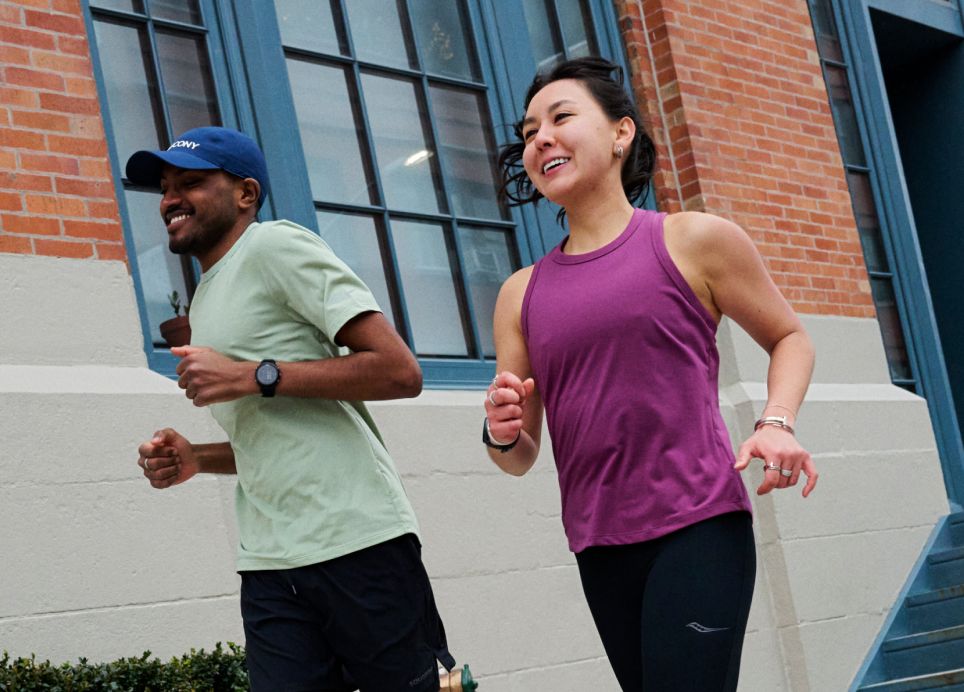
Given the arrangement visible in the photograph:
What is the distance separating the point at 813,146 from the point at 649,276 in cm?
595

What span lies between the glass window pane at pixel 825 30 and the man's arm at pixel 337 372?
6.75 meters

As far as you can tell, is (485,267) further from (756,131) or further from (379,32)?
(756,131)

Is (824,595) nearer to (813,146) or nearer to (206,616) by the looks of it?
(813,146)

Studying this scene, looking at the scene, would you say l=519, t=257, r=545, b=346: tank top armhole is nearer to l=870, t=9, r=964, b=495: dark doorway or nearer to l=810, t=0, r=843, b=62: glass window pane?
l=810, t=0, r=843, b=62: glass window pane

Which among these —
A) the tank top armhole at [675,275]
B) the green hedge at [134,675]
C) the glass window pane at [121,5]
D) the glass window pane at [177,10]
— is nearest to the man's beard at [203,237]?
the tank top armhole at [675,275]

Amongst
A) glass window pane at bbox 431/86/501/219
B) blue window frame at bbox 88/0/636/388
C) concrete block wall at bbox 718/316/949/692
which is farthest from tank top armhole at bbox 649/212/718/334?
concrete block wall at bbox 718/316/949/692

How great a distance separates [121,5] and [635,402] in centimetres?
366

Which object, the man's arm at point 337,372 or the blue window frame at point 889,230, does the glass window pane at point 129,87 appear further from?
the blue window frame at point 889,230

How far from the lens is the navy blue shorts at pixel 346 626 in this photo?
308 centimetres

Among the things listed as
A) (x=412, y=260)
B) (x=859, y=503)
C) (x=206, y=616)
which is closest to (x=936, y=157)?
(x=859, y=503)

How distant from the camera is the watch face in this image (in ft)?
10.1

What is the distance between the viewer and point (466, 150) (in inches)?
278

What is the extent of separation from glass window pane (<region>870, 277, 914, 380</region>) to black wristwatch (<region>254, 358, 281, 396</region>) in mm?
6582

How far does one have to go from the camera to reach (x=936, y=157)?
420 inches
